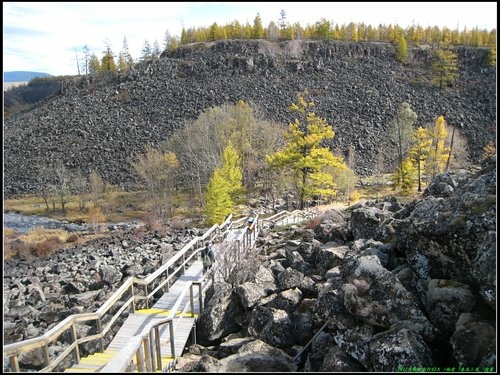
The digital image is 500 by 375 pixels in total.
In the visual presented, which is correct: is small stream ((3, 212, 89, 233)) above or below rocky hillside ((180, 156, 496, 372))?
below

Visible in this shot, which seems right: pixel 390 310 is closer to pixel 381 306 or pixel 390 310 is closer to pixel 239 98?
pixel 381 306

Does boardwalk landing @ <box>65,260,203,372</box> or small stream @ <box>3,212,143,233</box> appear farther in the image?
small stream @ <box>3,212,143,233</box>

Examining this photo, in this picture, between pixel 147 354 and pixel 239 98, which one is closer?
pixel 147 354

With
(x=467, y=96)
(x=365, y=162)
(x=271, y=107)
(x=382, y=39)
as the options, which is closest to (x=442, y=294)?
(x=365, y=162)

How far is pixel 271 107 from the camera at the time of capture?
74938mm

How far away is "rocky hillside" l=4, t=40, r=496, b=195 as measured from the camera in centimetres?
6862

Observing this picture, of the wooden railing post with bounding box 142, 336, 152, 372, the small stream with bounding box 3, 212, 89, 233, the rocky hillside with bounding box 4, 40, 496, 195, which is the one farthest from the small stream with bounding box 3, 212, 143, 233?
the wooden railing post with bounding box 142, 336, 152, 372

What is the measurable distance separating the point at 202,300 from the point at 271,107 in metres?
67.6

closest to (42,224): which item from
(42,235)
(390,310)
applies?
(42,235)

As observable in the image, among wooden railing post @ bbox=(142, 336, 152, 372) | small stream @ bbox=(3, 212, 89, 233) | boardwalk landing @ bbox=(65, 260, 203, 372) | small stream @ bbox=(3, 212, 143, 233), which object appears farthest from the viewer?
small stream @ bbox=(3, 212, 89, 233)

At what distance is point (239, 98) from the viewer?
76.6m

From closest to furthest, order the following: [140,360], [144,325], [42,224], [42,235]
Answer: [140,360] → [144,325] → [42,235] → [42,224]

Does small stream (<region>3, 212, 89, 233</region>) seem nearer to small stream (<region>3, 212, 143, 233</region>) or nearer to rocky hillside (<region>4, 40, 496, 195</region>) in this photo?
small stream (<region>3, 212, 143, 233</region>)

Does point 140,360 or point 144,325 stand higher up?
point 140,360
